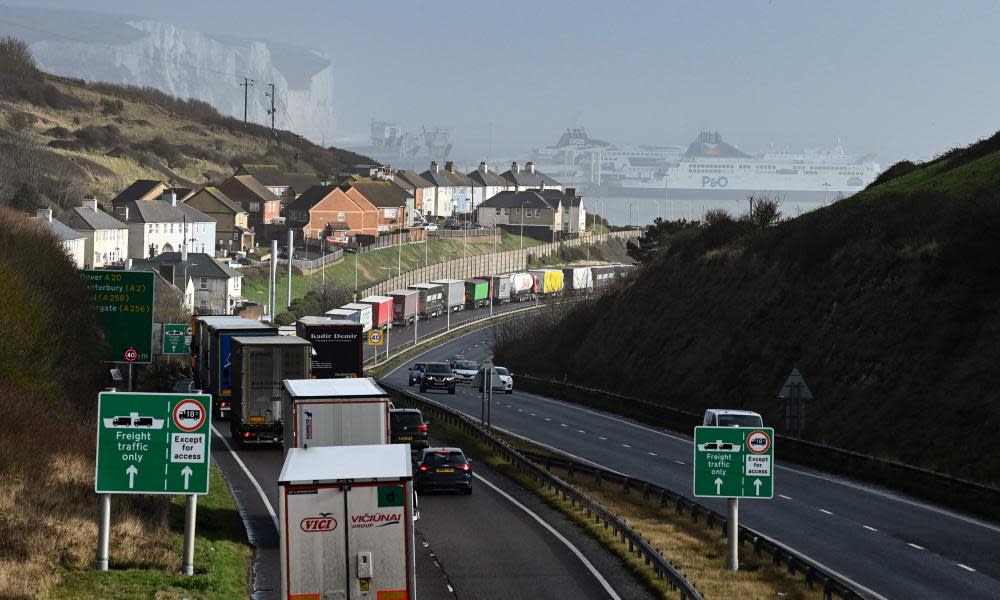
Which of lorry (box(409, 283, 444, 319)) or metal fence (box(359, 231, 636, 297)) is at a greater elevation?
metal fence (box(359, 231, 636, 297))

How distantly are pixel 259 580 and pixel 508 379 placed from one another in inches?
2210

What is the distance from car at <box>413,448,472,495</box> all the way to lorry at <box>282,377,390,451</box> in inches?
253

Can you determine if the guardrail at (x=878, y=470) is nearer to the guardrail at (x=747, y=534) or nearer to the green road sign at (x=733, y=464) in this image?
the guardrail at (x=747, y=534)

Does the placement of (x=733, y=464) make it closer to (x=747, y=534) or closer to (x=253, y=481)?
(x=747, y=534)

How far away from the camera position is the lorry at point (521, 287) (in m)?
158

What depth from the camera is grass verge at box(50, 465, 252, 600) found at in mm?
20500

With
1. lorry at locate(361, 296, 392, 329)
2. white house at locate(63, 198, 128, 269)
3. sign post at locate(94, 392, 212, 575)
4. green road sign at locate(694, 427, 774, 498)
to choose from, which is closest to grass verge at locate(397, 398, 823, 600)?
green road sign at locate(694, 427, 774, 498)

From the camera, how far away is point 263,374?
133 feet

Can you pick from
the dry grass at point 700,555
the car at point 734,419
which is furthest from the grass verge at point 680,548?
the car at point 734,419

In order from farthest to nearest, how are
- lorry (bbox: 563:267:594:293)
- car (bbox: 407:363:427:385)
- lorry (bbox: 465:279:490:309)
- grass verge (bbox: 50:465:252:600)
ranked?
lorry (bbox: 563:267:594:293), lorry (bbox: 465:279:490:309), car (bbox: 407:363:427:385), grass verge (bbox: 50:465:252:600)

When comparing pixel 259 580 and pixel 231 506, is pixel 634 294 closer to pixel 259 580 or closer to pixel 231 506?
pixel 231 506

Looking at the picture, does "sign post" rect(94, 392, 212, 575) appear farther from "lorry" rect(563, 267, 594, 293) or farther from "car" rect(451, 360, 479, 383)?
"lorry" rect(563, 267, 594, 293)

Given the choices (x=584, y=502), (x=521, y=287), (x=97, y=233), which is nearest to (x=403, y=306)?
(x=97, y=233)

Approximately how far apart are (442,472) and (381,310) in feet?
260
